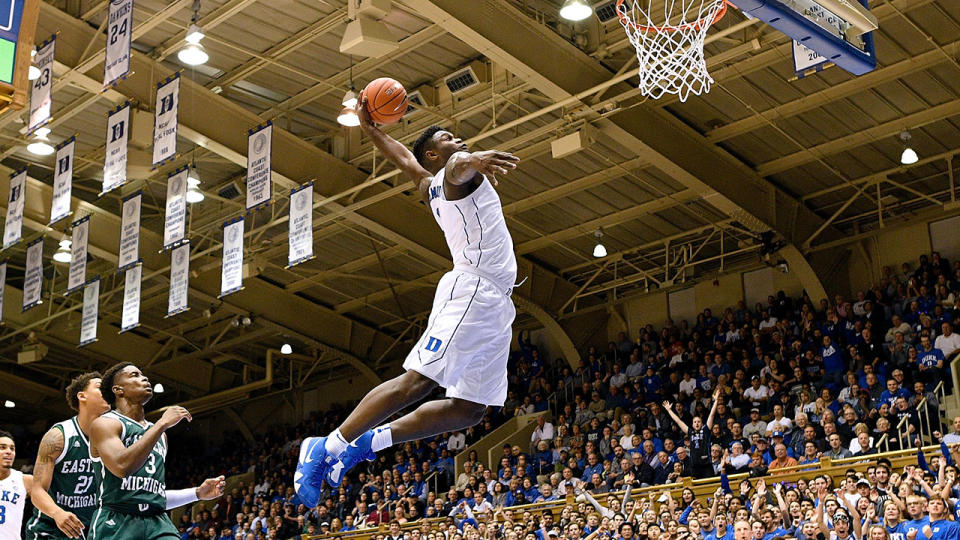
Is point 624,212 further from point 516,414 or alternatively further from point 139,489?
point 139,489

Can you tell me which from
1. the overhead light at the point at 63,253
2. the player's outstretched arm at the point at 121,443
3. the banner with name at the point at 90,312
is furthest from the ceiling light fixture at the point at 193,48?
the player's outstretched arm at the point at 121,443

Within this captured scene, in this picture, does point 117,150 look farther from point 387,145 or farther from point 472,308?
point 472,308

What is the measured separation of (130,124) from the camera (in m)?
17.5

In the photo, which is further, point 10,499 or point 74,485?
point 10,499

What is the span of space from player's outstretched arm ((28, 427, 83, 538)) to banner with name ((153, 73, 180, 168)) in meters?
10.1

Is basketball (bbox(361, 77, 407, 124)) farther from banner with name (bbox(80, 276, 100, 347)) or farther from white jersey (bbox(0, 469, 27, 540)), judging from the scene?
banner with name (bbox(80, 276, 100, 347))

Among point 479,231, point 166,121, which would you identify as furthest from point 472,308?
point 166,121

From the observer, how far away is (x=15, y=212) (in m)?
18.5

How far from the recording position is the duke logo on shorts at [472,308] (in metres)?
5.19

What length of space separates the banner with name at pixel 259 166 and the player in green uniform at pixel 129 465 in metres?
11.1

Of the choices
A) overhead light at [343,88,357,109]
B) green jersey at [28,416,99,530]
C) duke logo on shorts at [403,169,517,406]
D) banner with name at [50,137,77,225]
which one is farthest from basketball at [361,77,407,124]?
banner with name at [50,137,77,225]

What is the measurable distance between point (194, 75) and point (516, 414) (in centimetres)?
1060

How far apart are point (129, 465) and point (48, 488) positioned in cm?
72

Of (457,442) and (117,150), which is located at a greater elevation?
(117,150)
